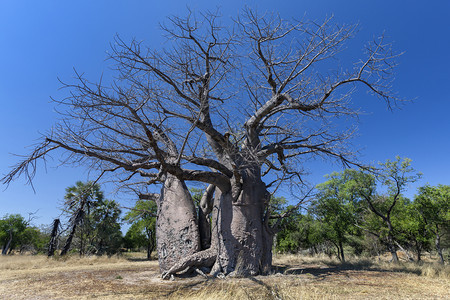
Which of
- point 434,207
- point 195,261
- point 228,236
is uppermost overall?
point 434,207

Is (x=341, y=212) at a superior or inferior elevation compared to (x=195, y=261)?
superior

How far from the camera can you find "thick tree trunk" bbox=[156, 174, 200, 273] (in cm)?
570

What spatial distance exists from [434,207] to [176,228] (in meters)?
15.0

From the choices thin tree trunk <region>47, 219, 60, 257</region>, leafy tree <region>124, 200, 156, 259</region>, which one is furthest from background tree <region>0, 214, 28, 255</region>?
thin tree trunk <region>47, 219, 60, 257</region>

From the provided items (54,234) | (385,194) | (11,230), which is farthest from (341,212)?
(11,230)

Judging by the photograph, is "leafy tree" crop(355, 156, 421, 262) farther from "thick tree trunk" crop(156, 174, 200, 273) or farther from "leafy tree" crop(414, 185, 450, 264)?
"thick tree trunk" crop(156, 174, 200, 273)

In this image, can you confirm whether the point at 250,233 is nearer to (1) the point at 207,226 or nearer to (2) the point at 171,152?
(1) the point at 207,226

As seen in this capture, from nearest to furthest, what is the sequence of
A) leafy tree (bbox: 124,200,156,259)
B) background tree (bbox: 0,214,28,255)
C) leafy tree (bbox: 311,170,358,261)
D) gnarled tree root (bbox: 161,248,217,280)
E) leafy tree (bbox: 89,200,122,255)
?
gnarled tree root (bbox: 161,248,217,280), leafy tree (bbox: 311,170,358,261), leafy tree (bbox: 89,200,122,255), leafy tree (bbox: 124,200,156,259), background tree (bbox: 0,214,28,255)

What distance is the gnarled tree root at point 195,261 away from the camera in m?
5.24

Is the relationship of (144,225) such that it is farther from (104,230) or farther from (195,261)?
(195,261)

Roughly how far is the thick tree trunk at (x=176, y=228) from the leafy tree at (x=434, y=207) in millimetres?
14378

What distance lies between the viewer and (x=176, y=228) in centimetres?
584

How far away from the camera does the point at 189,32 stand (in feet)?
15.1

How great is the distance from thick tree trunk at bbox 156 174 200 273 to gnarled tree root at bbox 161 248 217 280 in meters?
0.25
